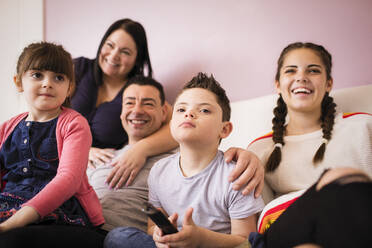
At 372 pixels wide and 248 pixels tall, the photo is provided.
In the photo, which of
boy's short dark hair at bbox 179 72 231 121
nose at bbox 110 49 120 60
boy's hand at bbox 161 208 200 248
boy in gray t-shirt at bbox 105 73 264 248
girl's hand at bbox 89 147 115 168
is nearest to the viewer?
boy's hand at bbox 161 208 200 248

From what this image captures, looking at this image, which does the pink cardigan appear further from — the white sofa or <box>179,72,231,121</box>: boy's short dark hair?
the white sofa

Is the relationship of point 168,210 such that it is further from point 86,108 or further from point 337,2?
point 337,2

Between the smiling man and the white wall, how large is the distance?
4.88 feet

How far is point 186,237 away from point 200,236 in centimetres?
5

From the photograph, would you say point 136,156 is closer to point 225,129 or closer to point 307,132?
point 225,129

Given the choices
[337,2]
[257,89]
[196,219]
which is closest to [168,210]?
[196,219]

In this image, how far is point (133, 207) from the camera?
1.18m

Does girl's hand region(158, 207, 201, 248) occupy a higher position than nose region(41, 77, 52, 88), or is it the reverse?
nose region(41, 77, 52, 88)

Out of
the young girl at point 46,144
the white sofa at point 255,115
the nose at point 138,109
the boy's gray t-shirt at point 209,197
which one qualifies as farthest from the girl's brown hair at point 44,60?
the white sofa at point 255,115

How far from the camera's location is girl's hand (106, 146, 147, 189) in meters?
1.24

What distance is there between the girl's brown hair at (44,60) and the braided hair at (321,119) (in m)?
0.76

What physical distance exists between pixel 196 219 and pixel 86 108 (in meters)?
1.00

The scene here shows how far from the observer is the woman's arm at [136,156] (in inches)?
48.8

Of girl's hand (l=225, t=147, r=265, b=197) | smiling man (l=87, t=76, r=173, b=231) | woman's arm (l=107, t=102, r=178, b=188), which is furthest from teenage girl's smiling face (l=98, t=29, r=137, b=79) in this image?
girl's hand (l=225, t=147, r=265, b=197)
